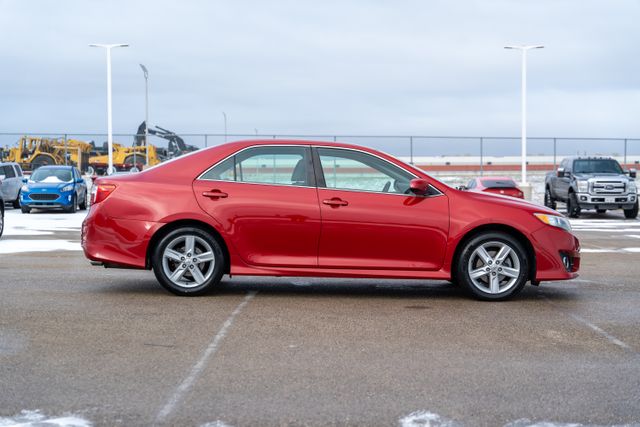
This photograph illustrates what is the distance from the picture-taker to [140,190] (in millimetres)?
8812

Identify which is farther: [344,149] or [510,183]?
[510,183]

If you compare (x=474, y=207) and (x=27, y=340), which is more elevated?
(x=474, y=207)

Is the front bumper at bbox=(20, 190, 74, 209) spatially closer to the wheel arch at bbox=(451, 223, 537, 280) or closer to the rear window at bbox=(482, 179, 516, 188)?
the rear window at bbox=(482, 179, 516, 188)

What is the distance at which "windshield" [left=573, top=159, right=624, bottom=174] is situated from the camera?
2816cm

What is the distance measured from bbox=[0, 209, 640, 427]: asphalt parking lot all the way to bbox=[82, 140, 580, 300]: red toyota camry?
0.33m

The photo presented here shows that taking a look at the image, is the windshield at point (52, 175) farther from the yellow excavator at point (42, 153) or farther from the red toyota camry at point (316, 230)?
the red toyota camry at point (316, 230)

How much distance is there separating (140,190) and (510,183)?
19762mm

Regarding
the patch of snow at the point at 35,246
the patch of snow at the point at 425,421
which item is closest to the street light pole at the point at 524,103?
the patch of snow at the point at 35,246

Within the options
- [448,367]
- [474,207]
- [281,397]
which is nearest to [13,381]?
[281,397]

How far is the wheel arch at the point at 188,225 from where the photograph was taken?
8.75 m

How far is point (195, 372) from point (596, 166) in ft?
81.0

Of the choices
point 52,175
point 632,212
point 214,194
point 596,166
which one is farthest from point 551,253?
point 52,175

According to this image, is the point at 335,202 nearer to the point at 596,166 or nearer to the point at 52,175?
the point at 596,166

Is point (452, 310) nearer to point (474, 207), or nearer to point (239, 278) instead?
point (474, 207)
